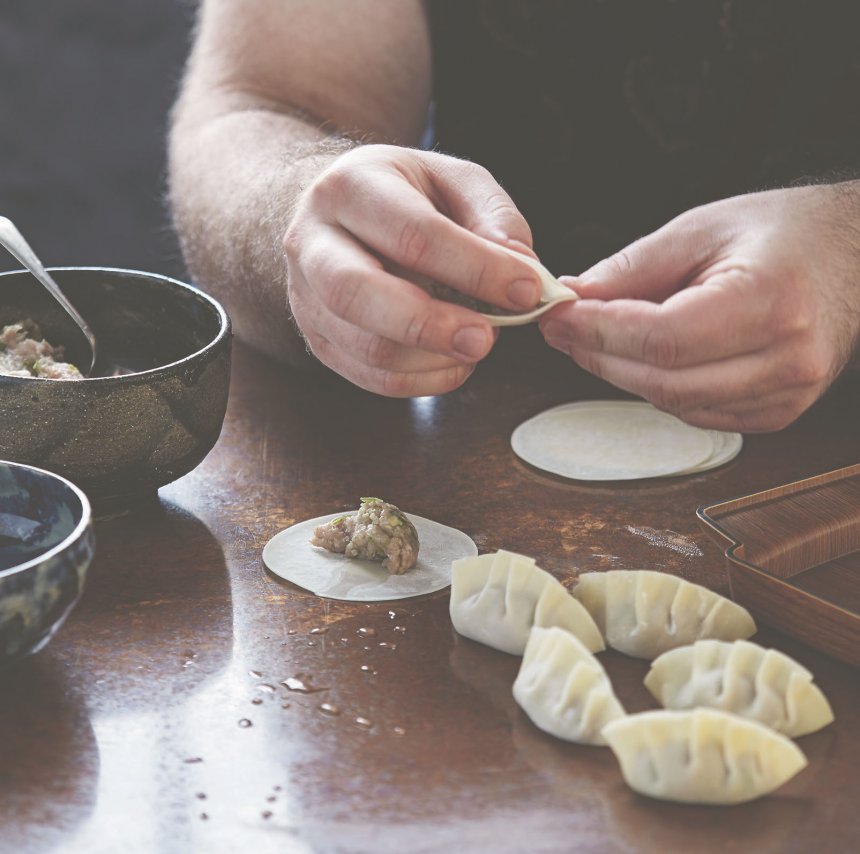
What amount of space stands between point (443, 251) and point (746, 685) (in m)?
0.56

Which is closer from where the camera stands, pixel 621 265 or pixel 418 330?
pixel 418 330

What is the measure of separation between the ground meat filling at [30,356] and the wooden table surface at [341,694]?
20 centimetres

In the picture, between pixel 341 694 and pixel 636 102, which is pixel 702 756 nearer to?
pixel 341 694

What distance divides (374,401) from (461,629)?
0.70 metres

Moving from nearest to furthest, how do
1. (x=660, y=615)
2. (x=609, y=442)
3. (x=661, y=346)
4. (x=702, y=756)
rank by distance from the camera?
(x=702, y=756)
(x=660, y=615)
(x=661, y=346)
(x=609, y=442)

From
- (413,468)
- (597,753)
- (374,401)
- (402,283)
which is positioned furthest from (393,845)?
(374,401)

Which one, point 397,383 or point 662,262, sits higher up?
point 662,262

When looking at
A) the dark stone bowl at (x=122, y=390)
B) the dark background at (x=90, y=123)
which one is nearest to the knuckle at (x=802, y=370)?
the dark stone bowl at (x=122, y=390)

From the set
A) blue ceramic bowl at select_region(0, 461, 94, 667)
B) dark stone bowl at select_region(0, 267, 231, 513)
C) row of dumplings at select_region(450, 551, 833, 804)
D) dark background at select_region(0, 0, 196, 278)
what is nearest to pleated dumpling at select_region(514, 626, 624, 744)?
row of dumplings at select_region(450, 551, 833, 804)

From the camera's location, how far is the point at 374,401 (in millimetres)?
1839

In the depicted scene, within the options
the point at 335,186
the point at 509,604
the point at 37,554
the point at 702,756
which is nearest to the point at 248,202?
the point at 335,186

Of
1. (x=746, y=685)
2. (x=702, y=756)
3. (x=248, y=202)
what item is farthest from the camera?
(x=248, y=202)

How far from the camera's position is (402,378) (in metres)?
1.36

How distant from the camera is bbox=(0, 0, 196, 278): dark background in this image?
3.75m
